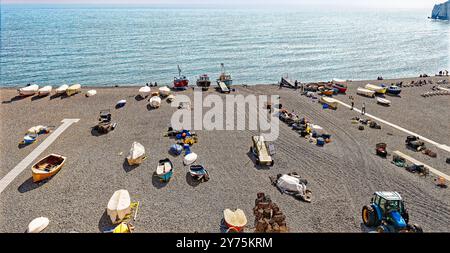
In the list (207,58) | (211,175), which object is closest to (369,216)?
(211,175)

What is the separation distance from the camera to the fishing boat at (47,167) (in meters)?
26.4

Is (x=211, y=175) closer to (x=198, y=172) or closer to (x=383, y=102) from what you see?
(x=198, y=172)

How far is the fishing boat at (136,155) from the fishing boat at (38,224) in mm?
9434

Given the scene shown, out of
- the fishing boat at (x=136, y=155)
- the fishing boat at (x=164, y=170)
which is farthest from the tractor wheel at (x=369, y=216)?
the fishing boat at (x=136, y=155)

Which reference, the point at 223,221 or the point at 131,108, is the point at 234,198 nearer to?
the point at 223,221

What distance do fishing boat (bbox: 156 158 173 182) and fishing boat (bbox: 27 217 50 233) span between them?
9.40 metres

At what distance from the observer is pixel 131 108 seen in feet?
155

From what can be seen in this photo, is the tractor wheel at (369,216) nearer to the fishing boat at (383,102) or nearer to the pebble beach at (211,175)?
the pebble beach at (211,175)

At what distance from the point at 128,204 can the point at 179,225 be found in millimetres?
4518

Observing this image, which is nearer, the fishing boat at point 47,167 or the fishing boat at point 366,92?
the fishing boat at point 47,167

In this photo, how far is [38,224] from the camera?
2077 cm
